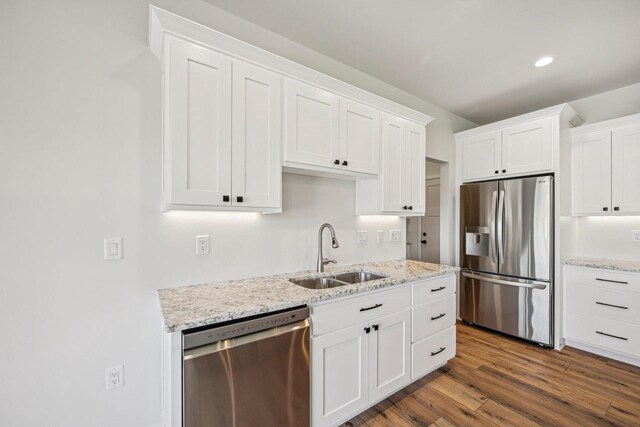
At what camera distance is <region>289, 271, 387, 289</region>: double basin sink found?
7.16 feet

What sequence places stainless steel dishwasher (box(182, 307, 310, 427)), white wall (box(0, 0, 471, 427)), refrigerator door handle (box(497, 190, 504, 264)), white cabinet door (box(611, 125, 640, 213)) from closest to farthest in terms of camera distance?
stainless steel dishwasher (box(182, 307, 310, 427))
white wall (box(0, 0, 471, 427))
white cabinet door (box(611, 125, 640, 213))
refrigerator door handle (box(497, 190, 504, 264))

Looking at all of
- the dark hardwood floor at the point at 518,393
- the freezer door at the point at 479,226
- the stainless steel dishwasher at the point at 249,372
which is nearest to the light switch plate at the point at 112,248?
the stainless steel dishwasher at the point at 249,372

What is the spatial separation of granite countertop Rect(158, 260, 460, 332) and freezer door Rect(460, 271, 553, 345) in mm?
1412

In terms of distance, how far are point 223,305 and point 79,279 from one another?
0.83m

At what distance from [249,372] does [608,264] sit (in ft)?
11.6

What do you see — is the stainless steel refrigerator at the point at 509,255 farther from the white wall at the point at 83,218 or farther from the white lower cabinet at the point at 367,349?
the white wall at the point at 83,218

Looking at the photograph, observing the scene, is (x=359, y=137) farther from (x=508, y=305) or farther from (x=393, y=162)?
(x=508, y=305)

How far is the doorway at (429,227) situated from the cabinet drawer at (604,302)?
1785 millimetres

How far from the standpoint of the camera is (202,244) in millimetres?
1882

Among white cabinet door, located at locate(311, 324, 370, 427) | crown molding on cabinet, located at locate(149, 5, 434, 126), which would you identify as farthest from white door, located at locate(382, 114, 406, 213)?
white cabinet door, located at locate(311, 324, 370, 427)

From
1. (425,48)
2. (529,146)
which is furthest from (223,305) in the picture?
(529,146)

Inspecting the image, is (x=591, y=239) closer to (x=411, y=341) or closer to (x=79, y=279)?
(x=411, y=341)

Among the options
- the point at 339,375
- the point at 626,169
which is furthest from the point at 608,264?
the point at 339,375

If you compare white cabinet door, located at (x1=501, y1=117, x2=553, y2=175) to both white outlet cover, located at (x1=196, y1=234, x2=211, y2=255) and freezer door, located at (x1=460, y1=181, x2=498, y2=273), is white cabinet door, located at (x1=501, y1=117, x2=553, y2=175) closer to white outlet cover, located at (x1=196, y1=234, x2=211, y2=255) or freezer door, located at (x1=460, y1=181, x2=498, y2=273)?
freezer door, located at (x1=460, y1=181, x2=498, y2=273)
